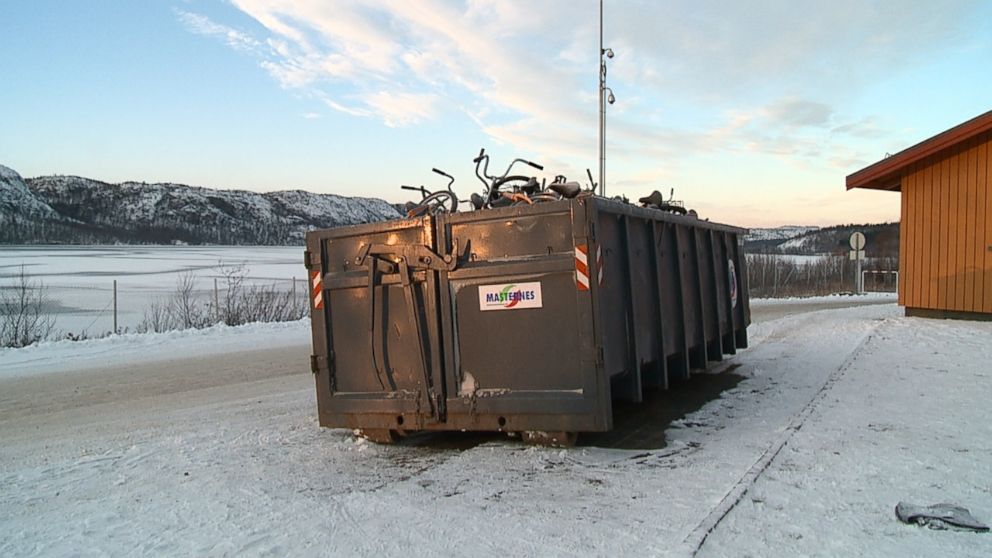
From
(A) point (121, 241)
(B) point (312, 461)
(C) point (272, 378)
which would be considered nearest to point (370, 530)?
(B) point (312, 461)

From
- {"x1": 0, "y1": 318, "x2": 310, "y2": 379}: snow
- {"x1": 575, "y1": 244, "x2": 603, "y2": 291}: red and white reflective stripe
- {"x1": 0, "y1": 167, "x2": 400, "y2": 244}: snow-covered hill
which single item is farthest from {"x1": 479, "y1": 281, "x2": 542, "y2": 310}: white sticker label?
{"x1": 0, "y1": 167, "x2": 400, "y2": 244}: snow-covered hill

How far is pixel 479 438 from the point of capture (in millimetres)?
6320

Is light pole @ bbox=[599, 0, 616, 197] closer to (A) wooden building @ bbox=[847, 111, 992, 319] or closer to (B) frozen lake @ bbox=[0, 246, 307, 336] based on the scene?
(A) wooden building @ bbox=[847, 111, 992, 319]

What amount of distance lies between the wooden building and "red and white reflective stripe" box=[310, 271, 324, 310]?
41.8ft

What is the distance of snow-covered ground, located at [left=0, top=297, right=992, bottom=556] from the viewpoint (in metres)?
3.89

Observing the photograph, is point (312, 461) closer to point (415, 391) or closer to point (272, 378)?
point (415, 391)

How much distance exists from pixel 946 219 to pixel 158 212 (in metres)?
128

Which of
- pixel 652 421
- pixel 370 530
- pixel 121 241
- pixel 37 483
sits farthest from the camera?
pixel 121 241

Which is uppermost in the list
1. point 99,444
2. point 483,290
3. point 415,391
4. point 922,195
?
point 922,195

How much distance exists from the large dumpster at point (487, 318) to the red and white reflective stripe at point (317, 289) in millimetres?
14

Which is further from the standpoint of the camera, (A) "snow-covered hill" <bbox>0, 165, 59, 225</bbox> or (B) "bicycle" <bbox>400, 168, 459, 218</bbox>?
A: (A) "snow-covered hill" <bbox>0, 165, 59, 225</bbox>

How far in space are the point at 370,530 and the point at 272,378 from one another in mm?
6561

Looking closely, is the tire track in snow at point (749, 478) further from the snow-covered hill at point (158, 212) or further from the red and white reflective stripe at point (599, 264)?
the snow-covered hill at point (158, 212)

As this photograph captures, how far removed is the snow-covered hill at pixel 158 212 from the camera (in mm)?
103000
